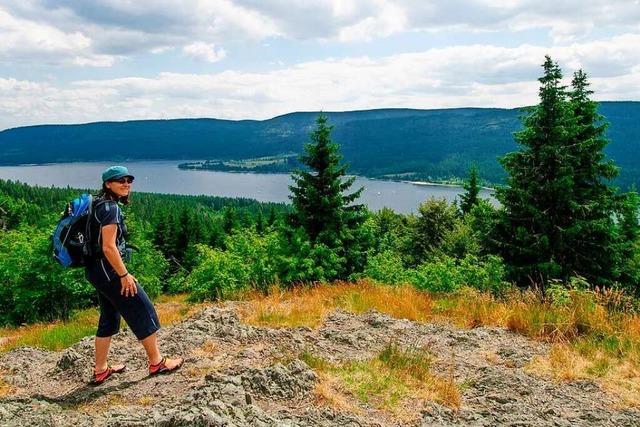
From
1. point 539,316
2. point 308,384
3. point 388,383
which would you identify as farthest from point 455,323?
point 308,384

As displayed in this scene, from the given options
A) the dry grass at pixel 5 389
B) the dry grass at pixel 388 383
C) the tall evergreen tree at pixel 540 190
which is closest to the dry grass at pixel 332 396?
the dry grass at pixel 388 383

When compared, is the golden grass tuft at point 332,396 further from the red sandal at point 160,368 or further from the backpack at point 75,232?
the backpack at point 75,232

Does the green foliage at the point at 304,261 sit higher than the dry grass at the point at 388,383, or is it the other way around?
the dry grass at the point at 388,383

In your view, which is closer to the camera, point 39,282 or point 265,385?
point 265,385

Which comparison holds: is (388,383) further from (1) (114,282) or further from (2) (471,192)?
Result: (2) (471,192)

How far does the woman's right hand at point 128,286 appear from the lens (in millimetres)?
4973

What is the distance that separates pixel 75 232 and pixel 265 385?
2412 millimetres

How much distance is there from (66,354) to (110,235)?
1.93 m

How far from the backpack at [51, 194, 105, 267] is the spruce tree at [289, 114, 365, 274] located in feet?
45.9

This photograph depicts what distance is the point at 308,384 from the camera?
4789 mm

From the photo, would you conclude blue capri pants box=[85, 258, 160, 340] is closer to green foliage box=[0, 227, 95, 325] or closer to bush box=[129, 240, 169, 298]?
green foliage box=[0, 227, 95, 325]

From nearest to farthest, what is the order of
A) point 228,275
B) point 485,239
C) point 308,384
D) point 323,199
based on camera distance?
point 308,384
point 228,275
point 485,239
point 323,199

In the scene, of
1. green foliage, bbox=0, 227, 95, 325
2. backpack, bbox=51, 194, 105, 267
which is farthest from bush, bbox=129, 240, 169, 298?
backpack, bbox=51, 194, 105, 267

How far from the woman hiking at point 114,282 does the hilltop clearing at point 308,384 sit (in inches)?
9.3
